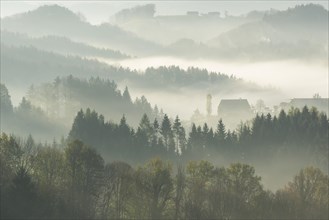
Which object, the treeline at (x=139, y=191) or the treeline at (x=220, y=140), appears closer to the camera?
the treeline at (x=139, y=191)

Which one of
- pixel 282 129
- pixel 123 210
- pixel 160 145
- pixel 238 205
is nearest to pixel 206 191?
pixel 238 205

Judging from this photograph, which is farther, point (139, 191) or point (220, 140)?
point (220, 140)

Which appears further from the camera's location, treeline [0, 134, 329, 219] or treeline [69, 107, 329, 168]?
treeline [69, 107, 329, 168]

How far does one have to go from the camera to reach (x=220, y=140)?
162375mm

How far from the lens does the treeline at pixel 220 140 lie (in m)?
153

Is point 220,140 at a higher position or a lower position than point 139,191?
higher

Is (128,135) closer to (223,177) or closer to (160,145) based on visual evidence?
(160,145)

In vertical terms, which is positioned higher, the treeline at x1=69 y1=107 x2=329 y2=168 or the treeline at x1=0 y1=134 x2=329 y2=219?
the treeline at x1=69 y1=107 x2=329 y2=168

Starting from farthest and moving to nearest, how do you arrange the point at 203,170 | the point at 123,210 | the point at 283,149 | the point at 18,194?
the point at 283,149 → the point at 203,170 → the point at 123,210 → the point at 18,194

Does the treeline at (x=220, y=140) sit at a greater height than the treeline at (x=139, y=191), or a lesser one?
greater

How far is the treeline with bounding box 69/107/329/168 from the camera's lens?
6033 inches

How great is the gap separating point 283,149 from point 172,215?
7037cm

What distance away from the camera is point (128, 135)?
157 metres

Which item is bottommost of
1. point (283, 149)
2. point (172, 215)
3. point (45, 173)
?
point (172, 215)
